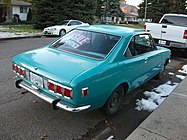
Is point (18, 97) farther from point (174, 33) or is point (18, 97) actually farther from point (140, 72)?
point (174, 33)

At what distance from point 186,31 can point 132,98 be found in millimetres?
5133

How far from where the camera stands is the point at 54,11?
62.7 ft

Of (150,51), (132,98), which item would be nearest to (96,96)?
(132,98)

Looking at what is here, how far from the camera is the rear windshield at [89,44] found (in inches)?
139

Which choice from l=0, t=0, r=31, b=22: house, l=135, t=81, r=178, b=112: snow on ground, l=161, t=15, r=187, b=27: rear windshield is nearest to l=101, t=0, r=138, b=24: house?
l=0, t=0, r=31, b=22: house

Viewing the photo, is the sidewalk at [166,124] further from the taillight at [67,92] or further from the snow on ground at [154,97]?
the taillight at [67,92]

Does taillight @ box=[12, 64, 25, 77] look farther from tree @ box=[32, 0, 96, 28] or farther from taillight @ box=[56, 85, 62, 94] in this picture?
tree @ box=[32, 0, 96, 28]

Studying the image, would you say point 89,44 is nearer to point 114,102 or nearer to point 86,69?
point 86,69

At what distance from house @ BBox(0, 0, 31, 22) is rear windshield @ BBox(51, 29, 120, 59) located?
2658 cm

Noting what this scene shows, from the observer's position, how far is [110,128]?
334cm

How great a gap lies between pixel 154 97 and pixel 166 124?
1.38 metres

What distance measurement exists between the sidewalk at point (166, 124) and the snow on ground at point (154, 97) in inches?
9.9

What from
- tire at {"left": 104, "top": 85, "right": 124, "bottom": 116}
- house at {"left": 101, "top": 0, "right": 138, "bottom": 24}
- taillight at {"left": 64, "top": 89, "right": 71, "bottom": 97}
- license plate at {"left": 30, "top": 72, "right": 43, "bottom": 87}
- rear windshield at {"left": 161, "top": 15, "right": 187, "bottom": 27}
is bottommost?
tire at {"left": 104, "top": 85, "right": 124, "bottom": 116}

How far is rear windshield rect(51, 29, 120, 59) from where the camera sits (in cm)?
354
